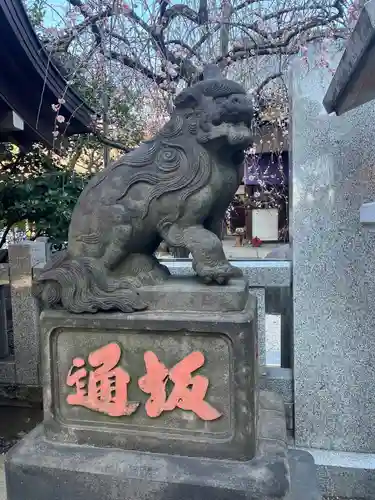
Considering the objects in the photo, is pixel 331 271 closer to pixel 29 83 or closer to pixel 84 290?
pixel 84 290

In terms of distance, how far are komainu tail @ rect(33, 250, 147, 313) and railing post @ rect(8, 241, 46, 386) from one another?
180cm

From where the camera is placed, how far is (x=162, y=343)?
5.18 ft

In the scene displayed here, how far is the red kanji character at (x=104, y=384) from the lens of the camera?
162cm

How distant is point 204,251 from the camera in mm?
1573

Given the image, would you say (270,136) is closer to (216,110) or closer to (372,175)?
(372,175)

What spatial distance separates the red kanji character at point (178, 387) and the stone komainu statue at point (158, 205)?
26cm

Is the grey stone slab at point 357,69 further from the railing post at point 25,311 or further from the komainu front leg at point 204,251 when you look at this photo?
the railing post at point 25,311

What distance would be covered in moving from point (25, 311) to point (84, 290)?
2051mm

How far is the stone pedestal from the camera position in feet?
4.89

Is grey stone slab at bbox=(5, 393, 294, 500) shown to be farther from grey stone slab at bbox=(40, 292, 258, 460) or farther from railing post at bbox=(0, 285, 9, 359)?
railing post at bbox=(0, 285, 9, 359)

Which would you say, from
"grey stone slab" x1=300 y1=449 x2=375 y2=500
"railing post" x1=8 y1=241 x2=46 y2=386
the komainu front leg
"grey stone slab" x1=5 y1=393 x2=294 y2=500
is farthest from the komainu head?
"railing post" x1=8 y1=241 x2=46 y2=386

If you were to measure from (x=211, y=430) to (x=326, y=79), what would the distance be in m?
1.87

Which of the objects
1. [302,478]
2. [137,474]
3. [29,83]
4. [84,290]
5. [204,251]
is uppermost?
[29,83]

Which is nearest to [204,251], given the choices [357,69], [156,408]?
[156,408]
